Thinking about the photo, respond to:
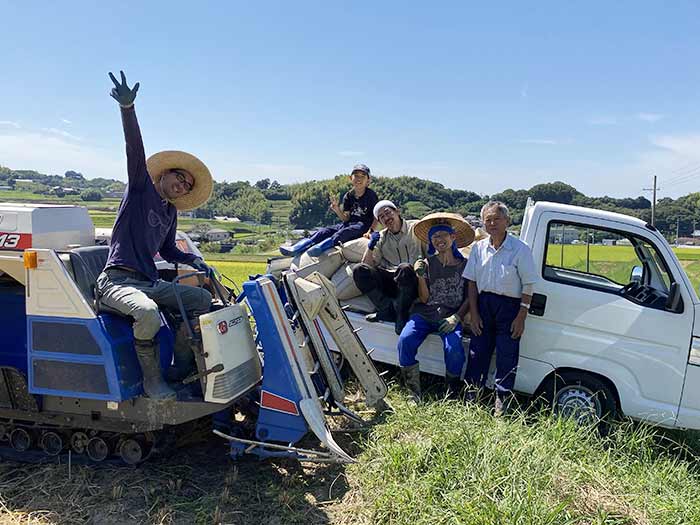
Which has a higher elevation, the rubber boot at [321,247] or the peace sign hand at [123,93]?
the peace sign hand at [123,93]

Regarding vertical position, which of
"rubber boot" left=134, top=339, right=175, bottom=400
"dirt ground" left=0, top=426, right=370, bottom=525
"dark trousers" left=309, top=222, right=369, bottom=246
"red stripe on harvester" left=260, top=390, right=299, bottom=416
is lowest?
"dirt ground" left=0, top=426, right=370, bottom=525

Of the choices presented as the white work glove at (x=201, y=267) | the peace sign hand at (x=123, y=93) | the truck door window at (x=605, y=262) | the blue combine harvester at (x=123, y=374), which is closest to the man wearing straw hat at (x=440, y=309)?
the truck door window at (x=605, y=262)

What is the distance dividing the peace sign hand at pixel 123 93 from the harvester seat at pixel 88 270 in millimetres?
1201

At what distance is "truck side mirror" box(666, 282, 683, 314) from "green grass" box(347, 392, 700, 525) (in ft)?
3.37

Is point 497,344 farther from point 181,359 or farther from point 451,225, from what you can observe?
point 181,359

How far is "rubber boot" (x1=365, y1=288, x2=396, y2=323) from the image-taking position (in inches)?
231

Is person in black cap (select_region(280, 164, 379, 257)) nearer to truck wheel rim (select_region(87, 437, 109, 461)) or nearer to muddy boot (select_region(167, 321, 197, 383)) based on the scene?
muddy boot (select_region(167, 321, 197, 383))

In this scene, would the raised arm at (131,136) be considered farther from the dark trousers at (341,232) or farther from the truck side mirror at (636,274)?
the truck side mirror at (636,274)

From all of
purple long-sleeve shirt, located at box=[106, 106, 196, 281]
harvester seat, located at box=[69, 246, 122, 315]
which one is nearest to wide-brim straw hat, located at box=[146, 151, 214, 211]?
purple long-sleeve shirt, located at box=[106, 106, 196, 281]

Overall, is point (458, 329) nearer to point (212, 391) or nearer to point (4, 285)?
point (212, 391)

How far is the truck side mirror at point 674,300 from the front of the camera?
4.48 meters

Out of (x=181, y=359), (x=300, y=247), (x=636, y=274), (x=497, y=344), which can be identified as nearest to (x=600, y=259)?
(x=636, y=274)

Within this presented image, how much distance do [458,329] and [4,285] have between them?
4002 mm

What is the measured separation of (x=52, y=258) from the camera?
3.88 meters
